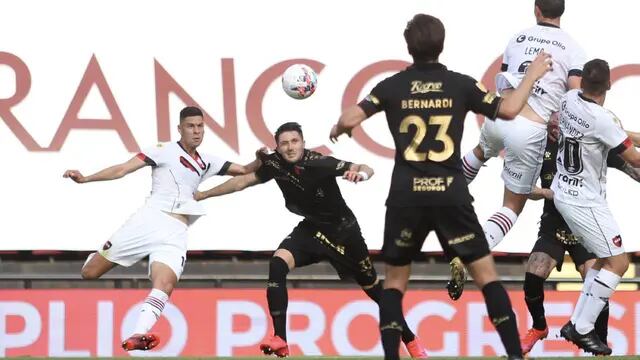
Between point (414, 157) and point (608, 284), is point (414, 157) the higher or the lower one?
the higher one

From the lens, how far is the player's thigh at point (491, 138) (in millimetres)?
11016

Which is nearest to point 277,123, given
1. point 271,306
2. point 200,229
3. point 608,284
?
point 200,229

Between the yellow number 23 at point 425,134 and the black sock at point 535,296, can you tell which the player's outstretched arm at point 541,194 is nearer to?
the black sock at point 535,296

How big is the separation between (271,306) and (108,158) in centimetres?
471

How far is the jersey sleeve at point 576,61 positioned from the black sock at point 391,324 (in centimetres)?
287

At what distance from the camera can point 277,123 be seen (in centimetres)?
1566

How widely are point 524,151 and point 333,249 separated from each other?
163cm

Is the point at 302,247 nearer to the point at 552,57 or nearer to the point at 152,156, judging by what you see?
the point at 152,156

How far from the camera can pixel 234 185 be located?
38.3 feet

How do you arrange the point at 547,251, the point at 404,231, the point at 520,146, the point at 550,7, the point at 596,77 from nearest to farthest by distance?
the point at 404,231 < the point at 596,77 < the point at 550,7 < the point at 520,146 < the point at 547,251

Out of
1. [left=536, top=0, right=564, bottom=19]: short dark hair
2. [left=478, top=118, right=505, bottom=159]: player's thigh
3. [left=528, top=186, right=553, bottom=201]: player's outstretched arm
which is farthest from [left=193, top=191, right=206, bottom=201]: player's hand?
[left=536, top=0, right=564, bottom=19]: short dark hair

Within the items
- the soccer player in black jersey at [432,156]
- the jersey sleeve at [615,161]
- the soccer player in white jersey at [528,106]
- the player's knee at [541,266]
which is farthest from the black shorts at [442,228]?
the player's knee at [541,266]

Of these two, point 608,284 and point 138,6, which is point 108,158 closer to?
point 138,6

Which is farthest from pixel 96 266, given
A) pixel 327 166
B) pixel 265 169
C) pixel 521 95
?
pixel 521 95
